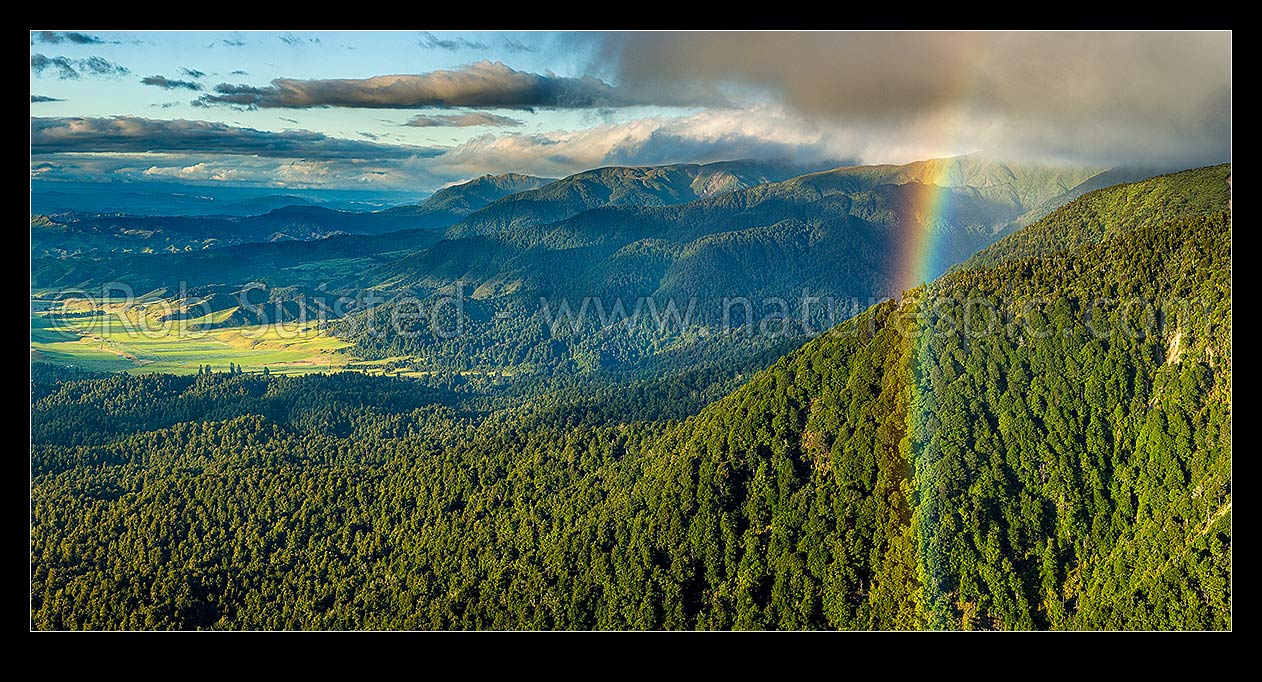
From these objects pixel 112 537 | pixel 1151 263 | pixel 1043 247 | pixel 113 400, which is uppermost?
pixel 1043 247

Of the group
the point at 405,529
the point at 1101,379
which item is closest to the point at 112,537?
the point at 405,529

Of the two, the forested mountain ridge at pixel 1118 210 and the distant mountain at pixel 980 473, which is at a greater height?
the forested mountain ridge at pixel 1118 210

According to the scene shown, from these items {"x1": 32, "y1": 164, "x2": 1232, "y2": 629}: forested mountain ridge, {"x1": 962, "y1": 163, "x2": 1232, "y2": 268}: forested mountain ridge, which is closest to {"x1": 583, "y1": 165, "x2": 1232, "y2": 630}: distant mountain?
{"x1": 32, "y1": 164, "x2": 1232, "y2": 629}: forested mountain ridge

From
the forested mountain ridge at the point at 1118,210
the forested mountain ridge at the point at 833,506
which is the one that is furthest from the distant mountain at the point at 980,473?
the forested mountain ridge at the point at 1118,210

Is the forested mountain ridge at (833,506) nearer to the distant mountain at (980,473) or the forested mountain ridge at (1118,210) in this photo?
the distant mountain at (980,473)

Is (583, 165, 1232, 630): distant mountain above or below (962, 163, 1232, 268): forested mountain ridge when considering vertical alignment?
below

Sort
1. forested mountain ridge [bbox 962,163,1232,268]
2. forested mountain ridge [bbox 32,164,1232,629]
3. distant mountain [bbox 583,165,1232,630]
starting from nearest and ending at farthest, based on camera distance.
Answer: distant mountain [bbox 583,165,1232,630] < forested mountain ridge [bbox 32,164,1232,629] < forested mountain ridge [bbox 962,163,1232,268]

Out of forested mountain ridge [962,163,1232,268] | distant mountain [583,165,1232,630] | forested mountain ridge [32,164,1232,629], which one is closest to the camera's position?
distant mountain [583,165,1232,630]

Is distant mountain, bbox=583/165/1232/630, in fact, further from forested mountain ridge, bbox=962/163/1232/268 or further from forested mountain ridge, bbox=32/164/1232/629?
forested mountain ridge, bbox=962/163/1232/268

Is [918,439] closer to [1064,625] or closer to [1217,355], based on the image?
[1064,625]
